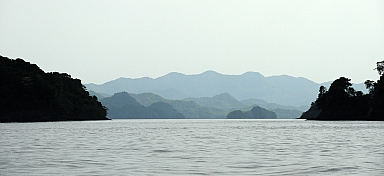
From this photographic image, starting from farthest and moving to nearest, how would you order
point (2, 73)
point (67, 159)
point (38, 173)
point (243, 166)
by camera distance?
point (2, 73)
point (67, 159)
point (243, 166)
point (38, 173)

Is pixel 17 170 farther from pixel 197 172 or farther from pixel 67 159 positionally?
pixel 197 172

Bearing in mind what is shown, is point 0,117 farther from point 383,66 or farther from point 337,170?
point 337,170

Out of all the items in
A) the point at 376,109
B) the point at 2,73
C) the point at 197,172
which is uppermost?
the point at 2,73

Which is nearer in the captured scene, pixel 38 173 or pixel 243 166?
pixel 38 173

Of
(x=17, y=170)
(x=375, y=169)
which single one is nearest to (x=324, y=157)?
(x=375, y=169)

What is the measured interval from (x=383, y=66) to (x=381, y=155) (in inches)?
6393

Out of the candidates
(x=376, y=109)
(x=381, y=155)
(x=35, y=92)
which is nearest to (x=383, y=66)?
(x=376, y=109)

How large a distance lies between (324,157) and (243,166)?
8193mm

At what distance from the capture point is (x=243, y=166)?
89.8 ft

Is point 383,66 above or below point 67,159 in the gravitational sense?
above

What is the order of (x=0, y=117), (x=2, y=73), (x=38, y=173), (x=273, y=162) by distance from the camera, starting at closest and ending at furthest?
(x=38, y=173), (x=273, y=162), (x=0, y=117), (x=2, y=73)

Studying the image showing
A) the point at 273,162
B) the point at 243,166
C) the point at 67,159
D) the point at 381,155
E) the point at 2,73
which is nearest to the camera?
the point at 243,166

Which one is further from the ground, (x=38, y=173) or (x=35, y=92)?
(x=35, y=92)

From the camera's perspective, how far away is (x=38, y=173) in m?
23.8
